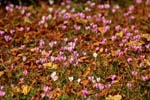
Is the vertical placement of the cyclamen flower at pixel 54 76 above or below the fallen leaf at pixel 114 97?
above

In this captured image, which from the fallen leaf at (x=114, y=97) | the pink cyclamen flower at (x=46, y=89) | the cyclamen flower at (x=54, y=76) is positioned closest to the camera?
the fallen leaf at (x=114, y=97)

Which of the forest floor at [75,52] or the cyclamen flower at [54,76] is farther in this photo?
the cyclamen flower at [54,76]

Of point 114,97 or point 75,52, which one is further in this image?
point 75,52

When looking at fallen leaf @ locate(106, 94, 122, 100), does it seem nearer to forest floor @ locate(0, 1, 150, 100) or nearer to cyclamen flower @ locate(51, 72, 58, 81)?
forest floor @ locate(0, 1, 150, 100)

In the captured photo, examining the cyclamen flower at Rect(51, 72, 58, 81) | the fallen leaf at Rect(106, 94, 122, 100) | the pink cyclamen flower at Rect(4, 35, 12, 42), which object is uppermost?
the pink cyclamen flower at Rect(4, 35, 12, 42)

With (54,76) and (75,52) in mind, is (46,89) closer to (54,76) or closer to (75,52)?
(54,76)

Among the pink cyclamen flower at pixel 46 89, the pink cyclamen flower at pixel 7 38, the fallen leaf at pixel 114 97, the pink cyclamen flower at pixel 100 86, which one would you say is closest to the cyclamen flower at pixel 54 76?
the pink cyclamen flower at pixel 46 89

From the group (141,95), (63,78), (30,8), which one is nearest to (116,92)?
(141,95)

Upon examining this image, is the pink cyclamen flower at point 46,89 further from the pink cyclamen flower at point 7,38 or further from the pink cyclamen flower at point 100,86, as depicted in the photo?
the pink cyclamen flower at point 7,38

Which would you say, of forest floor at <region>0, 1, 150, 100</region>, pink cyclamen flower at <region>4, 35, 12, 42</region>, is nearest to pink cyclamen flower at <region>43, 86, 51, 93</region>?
forest floor at <region>0, 1, 150, 100</region>

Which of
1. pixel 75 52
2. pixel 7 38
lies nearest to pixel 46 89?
pixel 75 52

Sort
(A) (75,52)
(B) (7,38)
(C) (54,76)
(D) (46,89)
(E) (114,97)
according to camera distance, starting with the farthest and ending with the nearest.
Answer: (B) (7,38) → (A) (75,52) → (C) (54,76) → (D) (46,89) → (E) (114,97)

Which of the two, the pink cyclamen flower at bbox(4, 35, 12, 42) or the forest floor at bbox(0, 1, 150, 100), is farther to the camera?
the pink cyclamen flower at bbox(4, 35, 12, 42)
